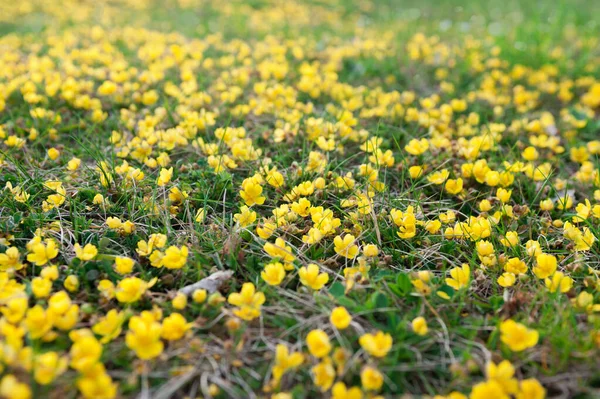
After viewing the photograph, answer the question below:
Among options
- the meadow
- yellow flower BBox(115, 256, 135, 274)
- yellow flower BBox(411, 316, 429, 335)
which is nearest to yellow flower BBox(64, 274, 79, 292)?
the meadow

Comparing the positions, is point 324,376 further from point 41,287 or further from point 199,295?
point 41,287

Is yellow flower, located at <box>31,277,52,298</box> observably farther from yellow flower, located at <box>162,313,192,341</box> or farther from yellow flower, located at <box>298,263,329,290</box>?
yellow flower, located at <box>298,263,329,290</box>

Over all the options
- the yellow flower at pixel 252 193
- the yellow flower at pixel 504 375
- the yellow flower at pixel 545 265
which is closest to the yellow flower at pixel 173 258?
the yellow flower at pixel 252 193

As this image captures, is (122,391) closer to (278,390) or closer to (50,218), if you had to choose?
(278,390)

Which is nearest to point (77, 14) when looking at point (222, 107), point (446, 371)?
point (222, 107)

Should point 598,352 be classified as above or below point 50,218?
below

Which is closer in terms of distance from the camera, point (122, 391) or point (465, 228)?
point (122, 391)
